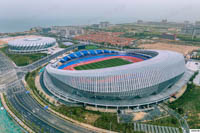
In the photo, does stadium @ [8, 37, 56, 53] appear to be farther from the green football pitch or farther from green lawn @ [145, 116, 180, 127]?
green lawn @ [145, 116, 180, 127]

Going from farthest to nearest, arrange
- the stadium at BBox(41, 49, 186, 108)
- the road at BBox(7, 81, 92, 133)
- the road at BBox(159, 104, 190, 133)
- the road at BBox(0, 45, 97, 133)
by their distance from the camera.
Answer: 1. the stadium at BBox(41, 49, 186, 108)
2. the road at BBox(0, 45, 97, 133)
3. the road at BBox(7, 81, 92, 133)
4. the road at BBox(159, 104, 190, 133)

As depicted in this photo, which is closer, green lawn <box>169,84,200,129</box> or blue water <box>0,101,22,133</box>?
blue water <box>0,101,22,133</box>

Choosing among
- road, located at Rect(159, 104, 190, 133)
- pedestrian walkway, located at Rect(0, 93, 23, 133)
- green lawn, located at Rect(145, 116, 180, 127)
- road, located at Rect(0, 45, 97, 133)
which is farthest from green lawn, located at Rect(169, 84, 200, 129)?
pedestrian walkway, located at Rect(0, 93, 23, 133)

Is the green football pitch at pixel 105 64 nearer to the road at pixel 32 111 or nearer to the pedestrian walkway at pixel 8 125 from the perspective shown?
the road at pixel 32 111

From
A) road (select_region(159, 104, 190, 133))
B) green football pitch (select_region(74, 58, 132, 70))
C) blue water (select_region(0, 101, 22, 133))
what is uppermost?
green football pitch (select_region(74, 58, 132, 70))

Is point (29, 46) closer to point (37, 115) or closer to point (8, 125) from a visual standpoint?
point (37, 115)

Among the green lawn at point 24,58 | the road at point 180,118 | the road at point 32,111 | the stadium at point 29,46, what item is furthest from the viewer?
the stadium at point 29,46

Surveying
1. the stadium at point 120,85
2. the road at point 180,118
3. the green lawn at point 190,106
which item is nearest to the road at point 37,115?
the stadium at point 120,85

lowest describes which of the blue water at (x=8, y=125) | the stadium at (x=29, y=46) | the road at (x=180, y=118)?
the blue water at (x=8, y=125)

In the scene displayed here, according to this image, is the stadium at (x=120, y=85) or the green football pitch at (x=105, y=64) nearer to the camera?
the stadium at (x=120, y=85)

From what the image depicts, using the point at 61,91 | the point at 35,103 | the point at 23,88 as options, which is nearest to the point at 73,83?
the point at 61,91
